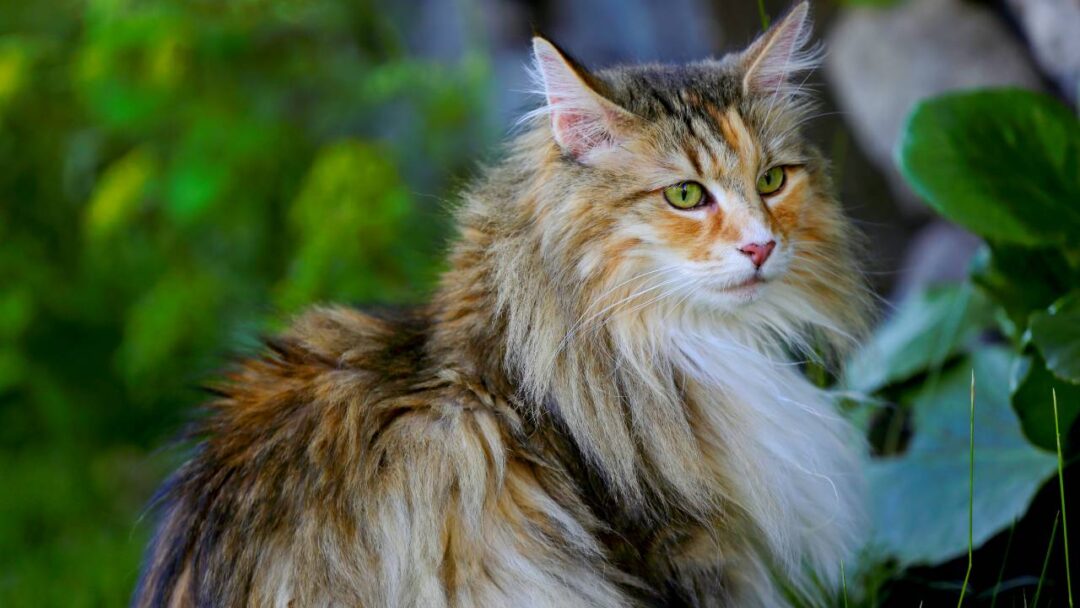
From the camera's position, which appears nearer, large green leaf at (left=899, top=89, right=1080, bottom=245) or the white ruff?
the white ruff

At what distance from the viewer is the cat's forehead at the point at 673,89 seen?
75.1 inches

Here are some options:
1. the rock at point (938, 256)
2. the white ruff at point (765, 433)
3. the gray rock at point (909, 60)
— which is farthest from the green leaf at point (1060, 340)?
the rock at point (938, 256)

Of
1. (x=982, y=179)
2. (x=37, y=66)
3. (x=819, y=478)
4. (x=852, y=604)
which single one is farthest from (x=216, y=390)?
(x=37, y=66)

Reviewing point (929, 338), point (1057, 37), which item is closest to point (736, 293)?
point (929, 338)

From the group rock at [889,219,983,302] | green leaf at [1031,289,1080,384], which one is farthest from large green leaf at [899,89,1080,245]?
rock at [889,219,983,302]

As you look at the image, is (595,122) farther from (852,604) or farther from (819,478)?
(852,604)

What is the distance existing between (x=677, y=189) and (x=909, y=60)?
92.0 inches

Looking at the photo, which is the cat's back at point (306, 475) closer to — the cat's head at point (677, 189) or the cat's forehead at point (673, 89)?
the cat's head at point (677, 189)

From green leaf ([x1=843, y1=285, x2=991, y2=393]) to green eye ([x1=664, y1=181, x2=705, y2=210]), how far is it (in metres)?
1.10

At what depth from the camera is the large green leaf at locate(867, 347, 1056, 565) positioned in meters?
2.34

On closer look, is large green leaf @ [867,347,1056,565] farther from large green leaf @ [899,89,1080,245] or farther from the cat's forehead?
the cat's forehead

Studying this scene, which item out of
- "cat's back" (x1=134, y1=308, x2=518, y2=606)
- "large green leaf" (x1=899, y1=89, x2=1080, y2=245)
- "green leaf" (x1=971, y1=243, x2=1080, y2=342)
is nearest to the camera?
"cat's back" (x1=134, y1=308, x2=518, y2=606)

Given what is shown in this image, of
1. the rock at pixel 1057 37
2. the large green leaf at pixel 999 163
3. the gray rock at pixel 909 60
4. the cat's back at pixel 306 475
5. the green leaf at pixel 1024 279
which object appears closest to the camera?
the cat's back at pixel 306 475

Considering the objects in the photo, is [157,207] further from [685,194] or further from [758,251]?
[758,251]
